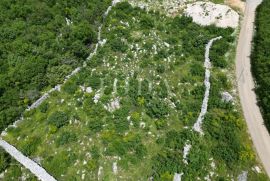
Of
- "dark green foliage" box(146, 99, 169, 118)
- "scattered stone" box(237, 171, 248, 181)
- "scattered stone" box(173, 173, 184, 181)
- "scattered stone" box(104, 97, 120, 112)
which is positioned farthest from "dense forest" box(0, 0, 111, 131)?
"scattered stone" box(237, 171, 248, 181)

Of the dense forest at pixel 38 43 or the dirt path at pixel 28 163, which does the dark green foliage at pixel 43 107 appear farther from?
the dirt path at pixel 28 163

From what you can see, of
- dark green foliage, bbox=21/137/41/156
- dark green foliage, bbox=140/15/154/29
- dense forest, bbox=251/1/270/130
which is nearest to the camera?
dense forest, bbox=251/1/270/130

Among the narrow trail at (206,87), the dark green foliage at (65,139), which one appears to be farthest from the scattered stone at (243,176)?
the dark green foliage at (65,139)

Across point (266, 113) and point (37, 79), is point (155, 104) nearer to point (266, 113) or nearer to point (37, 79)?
point (266, 113)

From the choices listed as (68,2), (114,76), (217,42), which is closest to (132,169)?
(114,76)

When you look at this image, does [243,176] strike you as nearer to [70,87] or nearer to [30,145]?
[70,87]

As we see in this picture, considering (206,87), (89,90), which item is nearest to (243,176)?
(206,87)

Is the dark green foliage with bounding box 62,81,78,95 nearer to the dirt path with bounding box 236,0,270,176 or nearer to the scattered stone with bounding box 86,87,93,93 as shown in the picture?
the scattered stone with bounding box 86,87,93,93
